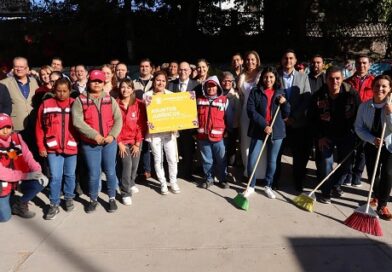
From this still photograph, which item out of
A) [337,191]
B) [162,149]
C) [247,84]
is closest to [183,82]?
[247,84]

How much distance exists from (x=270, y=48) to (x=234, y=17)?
1.92m

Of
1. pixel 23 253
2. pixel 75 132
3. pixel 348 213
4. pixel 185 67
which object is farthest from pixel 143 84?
pixel 348 213

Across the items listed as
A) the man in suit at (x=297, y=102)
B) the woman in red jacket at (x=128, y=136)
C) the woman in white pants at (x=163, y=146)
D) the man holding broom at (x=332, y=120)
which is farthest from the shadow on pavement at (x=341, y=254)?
the woman in red jacket at (x=128, y=136)

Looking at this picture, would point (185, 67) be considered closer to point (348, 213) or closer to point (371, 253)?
point (348, 213)

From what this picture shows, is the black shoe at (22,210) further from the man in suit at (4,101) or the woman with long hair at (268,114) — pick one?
the woman with long hair at (268,114)

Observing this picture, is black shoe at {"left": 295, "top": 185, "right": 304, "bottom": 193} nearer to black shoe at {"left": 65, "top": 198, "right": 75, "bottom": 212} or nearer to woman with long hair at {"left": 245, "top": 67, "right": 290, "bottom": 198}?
woman with long hair at {"left": 245, "top": 67, "right": 290, "bottom": 198}

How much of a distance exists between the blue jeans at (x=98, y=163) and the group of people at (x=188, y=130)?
14 mm

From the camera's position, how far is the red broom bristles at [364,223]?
14.0 feet

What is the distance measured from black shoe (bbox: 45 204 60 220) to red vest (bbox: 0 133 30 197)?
0.54 metres

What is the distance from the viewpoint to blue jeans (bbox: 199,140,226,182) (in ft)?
18.5

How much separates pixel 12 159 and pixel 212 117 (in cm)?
268

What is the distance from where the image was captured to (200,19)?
14523mm

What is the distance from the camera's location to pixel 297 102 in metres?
5.42

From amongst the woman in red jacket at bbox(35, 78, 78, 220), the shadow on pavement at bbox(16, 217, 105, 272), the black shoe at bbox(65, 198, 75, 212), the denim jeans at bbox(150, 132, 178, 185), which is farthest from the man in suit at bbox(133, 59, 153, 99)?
the shadow on pavement at bbox(16, 217, 105, 272)
